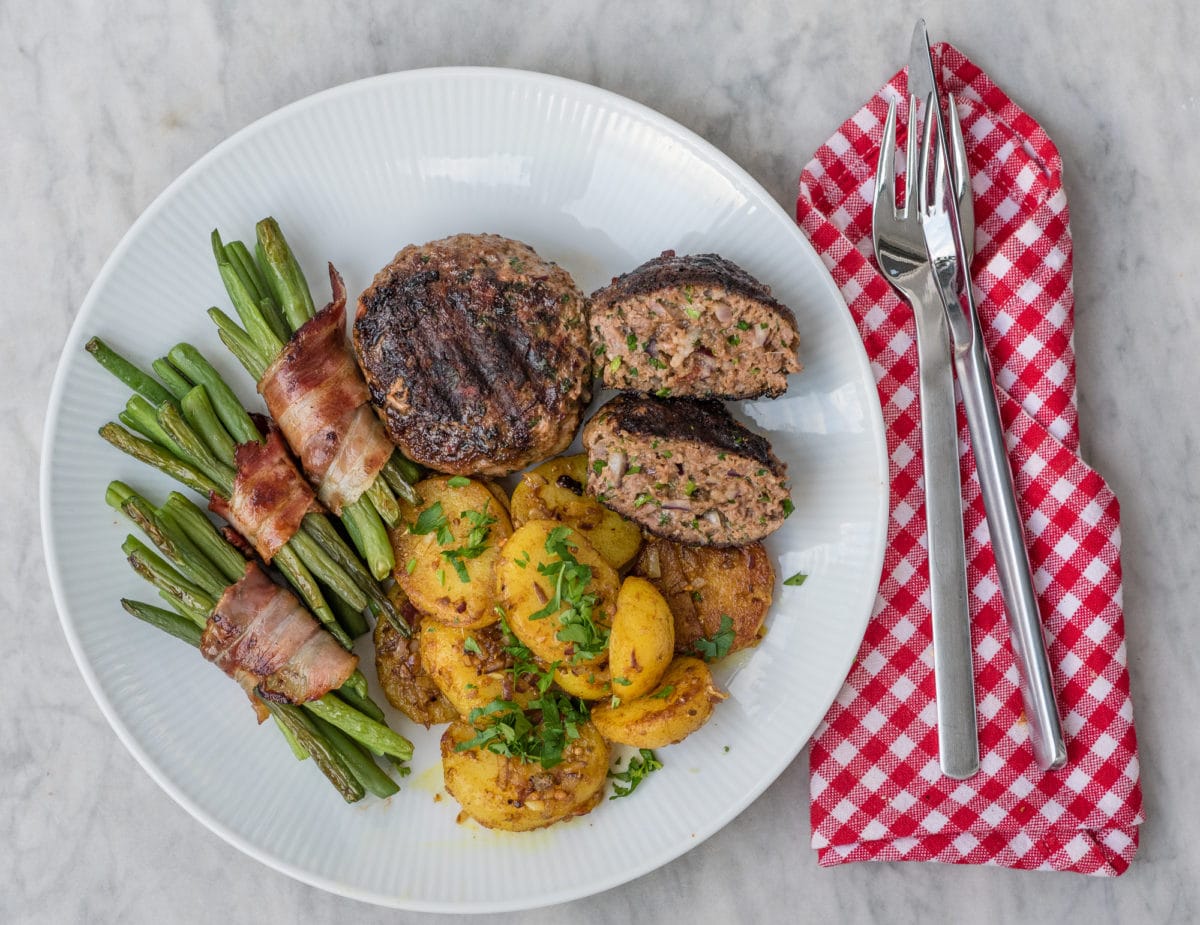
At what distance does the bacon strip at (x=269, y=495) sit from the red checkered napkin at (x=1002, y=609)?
2.39 m

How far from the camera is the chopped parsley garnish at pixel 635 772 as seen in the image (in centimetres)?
380

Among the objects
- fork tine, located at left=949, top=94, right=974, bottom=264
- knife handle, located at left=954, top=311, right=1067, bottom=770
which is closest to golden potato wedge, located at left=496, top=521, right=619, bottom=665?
knife handle, located at left=954, top=311, right=1067, bottom=770

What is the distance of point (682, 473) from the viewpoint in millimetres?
3389

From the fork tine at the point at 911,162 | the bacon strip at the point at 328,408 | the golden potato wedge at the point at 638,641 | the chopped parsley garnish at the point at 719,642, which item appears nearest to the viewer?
the golden potato wedge at the point at 638,641

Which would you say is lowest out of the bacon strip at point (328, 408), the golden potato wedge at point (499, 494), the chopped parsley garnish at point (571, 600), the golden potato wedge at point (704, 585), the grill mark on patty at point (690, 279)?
the golden potato wedge at point (704, 585)

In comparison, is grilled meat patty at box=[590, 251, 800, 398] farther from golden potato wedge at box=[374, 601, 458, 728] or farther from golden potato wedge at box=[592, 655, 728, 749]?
golden potato wedge at box=[374, 601, 458, 728]

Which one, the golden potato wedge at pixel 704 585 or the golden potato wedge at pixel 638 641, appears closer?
the golden potato wedge at pixel 638 641

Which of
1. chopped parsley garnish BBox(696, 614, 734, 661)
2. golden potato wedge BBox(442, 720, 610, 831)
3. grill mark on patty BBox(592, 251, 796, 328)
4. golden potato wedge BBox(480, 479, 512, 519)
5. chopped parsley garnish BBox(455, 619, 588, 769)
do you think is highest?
grill mark on patty BBox(592, 251, 796, 328)

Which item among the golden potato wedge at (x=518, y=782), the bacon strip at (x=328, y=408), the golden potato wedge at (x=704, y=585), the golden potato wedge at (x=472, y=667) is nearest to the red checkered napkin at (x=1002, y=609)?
the golden potato wedge at (x=704, y=585)

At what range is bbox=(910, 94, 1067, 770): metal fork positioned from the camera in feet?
12.7

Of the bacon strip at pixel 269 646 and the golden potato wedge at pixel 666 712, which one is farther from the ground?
the bacon strip at pixel 269 646

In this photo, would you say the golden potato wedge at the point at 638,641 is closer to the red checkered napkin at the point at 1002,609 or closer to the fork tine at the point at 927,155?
the red checkered napkin at the point at 1002,609

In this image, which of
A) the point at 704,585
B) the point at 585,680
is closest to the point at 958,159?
the point at 704,585

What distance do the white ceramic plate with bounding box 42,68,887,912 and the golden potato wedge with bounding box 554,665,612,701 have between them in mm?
588
